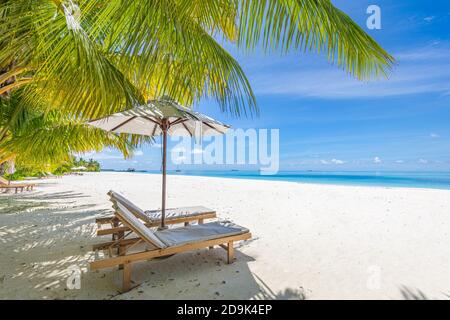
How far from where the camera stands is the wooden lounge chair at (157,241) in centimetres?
243

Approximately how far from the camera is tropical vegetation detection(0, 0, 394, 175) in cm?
190

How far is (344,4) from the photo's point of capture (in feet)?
7.54

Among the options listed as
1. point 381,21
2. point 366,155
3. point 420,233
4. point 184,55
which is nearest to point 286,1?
point 184,55

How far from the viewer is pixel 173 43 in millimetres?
2248

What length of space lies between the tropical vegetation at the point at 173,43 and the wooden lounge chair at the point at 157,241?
1.51 metres

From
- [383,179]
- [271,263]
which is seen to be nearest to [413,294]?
[271,263]

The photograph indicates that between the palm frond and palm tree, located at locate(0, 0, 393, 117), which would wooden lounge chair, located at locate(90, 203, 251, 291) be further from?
the palm frond

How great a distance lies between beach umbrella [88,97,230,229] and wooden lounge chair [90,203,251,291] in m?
0.71

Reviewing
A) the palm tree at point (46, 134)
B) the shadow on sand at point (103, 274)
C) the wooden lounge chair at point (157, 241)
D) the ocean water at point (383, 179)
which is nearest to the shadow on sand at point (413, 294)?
the shadow on sand at point (103, 274)

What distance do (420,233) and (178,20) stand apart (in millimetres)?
5176

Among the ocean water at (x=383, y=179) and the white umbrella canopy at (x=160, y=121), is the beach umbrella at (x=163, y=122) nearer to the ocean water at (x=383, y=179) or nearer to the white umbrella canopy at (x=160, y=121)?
the white umbrella canopy at (x=160, y=121)

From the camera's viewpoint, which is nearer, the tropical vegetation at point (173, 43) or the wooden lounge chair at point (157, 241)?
the tropical vegetation at point (173, 43)
